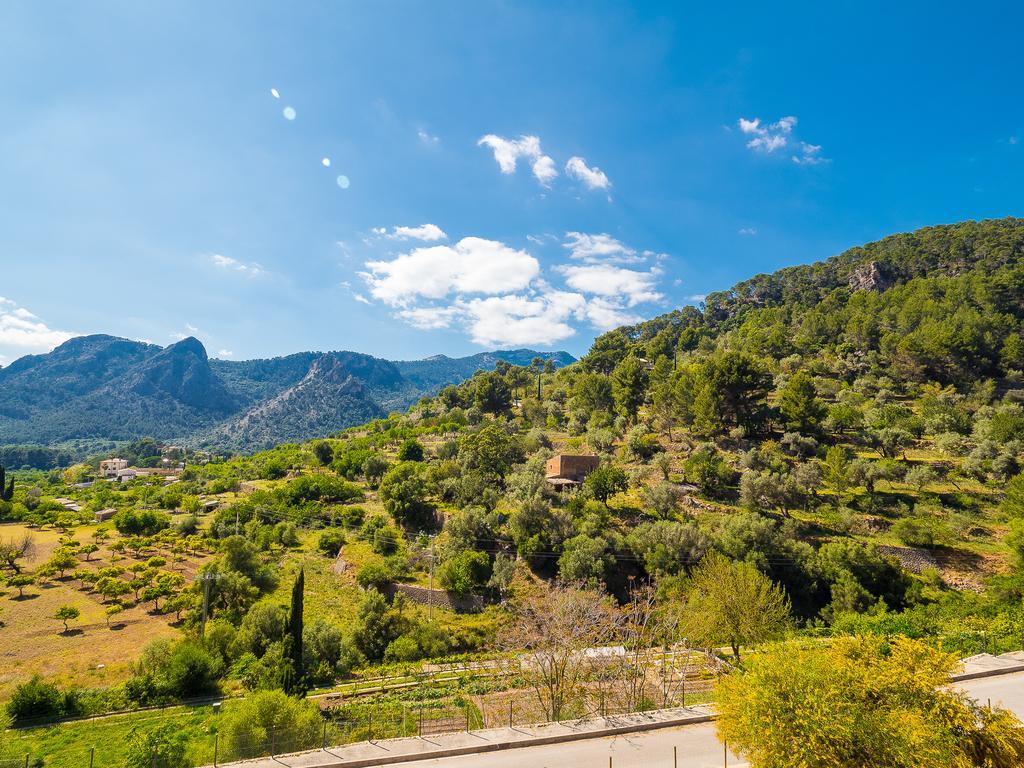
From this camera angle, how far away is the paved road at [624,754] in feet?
43.8

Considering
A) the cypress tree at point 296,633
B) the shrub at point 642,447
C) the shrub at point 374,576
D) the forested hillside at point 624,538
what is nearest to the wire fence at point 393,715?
the forested hillside at point 624,538

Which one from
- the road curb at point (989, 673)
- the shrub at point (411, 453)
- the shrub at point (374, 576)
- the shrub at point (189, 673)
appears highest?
the shrub at point (411, 453)

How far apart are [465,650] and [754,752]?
23.2 m

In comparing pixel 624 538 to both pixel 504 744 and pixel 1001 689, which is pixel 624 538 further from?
pixel 504 744

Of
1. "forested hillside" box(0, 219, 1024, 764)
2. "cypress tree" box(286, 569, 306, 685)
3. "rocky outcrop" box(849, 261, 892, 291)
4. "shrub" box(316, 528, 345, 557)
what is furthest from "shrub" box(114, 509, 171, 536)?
"rocky outcrop" box(849, 261, 892, 291)

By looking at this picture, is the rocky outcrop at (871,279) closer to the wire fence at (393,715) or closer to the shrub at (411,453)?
the wire fence at (393,715)

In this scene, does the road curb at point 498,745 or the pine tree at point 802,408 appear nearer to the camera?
the road curb at point 498,745

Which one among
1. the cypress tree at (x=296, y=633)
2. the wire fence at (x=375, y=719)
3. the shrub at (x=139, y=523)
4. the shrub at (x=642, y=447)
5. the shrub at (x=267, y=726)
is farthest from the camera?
the shrub at (x=642, y=447)

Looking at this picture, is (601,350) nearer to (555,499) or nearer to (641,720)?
(555,499)

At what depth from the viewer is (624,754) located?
13867mm

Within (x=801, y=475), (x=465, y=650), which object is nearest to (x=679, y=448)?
(x=801, y=475)

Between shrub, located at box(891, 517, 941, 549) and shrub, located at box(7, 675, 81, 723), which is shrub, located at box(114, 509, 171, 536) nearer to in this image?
shrub, located at box(7, 675, 81, 723)

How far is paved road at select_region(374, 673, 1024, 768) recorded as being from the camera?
43.8 ft

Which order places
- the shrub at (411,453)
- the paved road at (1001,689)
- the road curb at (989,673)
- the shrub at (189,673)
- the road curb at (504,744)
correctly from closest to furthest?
the road curb at (504,744) < the paved road at (1001,689) < the road curb at (989,673) < the shrub at (189,673) < the shrub at (411,453)
